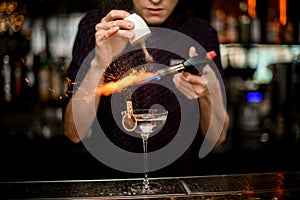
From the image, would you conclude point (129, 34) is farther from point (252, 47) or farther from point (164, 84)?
point (252, 47)

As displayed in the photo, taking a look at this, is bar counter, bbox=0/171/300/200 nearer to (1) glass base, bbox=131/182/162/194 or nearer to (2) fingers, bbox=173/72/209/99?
(1) glass base, bbox=131/182/162/194

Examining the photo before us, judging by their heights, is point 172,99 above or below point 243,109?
above

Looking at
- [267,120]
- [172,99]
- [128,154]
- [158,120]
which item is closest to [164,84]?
[172,99]

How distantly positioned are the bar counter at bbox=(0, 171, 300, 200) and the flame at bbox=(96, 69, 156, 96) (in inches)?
21.2

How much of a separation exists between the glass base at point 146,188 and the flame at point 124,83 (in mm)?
587

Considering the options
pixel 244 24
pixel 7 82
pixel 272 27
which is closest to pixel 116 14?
pixel 7 82

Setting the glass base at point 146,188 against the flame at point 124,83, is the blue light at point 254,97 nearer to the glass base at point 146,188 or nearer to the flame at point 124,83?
the flame at point 124,83

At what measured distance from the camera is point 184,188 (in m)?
1.80

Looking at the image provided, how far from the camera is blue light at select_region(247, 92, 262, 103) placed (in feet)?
13.8

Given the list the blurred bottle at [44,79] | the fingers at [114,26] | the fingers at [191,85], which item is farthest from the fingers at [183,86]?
the blurred bottle at [44,79]

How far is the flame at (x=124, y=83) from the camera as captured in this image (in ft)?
7.57

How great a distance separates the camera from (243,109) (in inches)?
166

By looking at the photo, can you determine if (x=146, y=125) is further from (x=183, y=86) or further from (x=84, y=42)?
(x=84, y=42)

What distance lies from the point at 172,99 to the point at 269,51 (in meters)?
2.00
